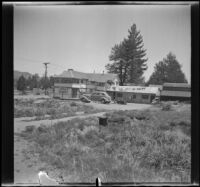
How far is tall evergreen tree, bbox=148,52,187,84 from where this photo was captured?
1937mm

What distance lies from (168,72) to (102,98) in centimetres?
65

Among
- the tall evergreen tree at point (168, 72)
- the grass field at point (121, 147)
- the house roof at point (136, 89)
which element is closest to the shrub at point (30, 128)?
the grass field at point (121, 147)

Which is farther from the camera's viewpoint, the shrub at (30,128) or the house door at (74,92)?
the house door at (74,92)

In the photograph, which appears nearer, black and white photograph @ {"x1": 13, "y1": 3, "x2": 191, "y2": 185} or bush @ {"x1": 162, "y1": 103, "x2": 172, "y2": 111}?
black and white photograph @ {"x1": 13, "y1": 3, "x2": 191, "y2": 185}

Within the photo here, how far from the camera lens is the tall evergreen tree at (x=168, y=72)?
1.94 m

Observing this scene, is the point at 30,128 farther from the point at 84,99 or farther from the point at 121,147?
the point at 121,147

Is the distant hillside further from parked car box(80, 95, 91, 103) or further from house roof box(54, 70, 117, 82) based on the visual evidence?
parked car box(80, 95, 91, 103)

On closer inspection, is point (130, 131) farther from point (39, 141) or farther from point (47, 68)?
point (47, 68)

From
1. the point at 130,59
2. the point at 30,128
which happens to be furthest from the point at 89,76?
the point at 30,128

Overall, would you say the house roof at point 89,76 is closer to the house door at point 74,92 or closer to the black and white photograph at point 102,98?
the black and white photograph at point 102,98

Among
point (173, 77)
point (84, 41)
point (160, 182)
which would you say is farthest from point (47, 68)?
point (160, 182)

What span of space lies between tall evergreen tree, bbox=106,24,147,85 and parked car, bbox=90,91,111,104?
0.19 meters

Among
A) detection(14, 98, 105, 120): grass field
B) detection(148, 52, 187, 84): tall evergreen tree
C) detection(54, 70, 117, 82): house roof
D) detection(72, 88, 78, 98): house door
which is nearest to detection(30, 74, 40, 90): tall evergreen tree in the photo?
detection(14, 98, 105, 120): grass field

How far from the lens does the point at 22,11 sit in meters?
1.87
